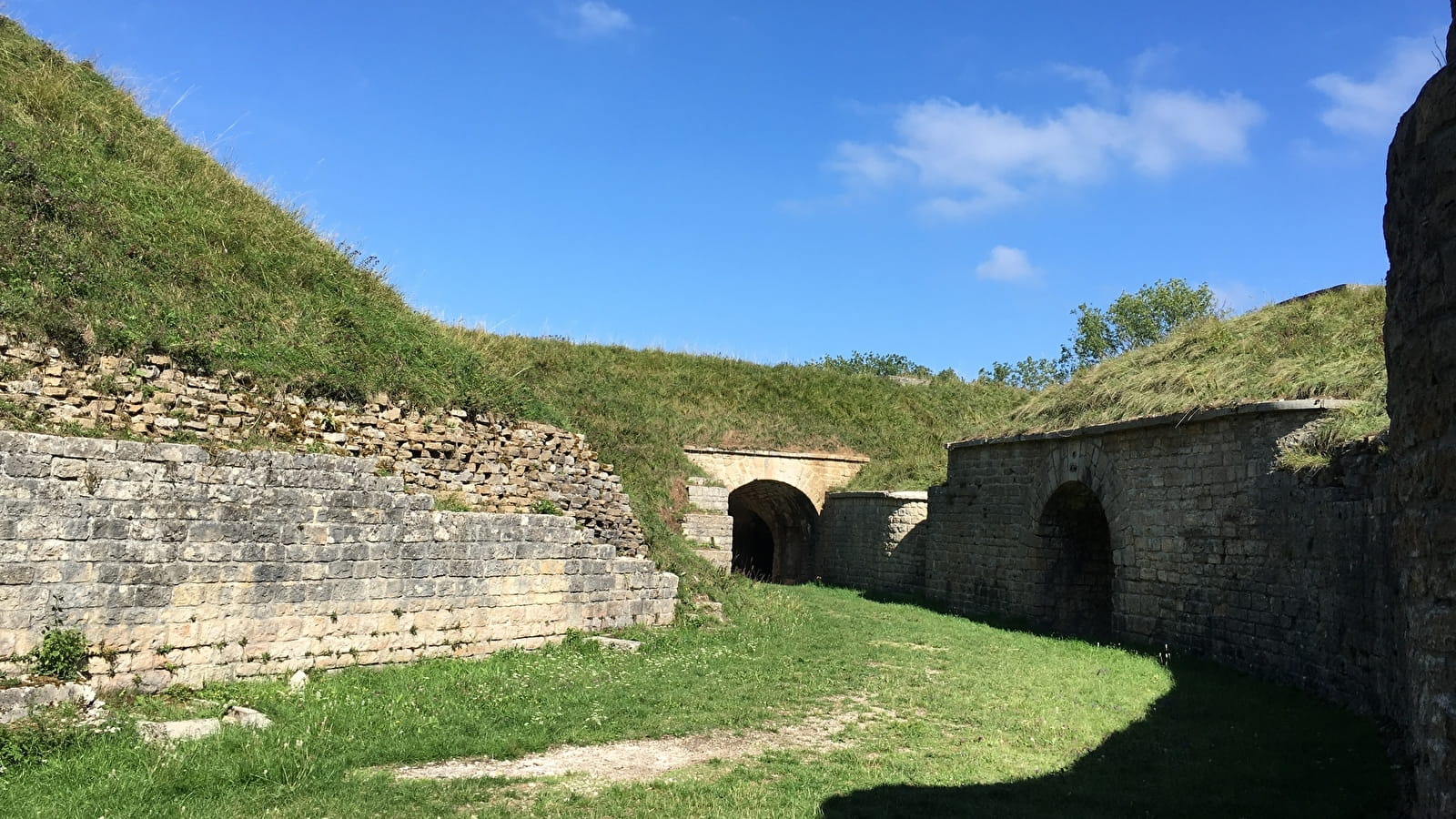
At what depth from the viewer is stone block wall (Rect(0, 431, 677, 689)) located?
774 cm

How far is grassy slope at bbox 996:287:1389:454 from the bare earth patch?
644 cm

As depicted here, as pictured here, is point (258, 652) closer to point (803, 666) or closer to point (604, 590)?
point (604, 590)

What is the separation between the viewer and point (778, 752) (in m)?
7.13

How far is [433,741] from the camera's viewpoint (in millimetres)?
7043

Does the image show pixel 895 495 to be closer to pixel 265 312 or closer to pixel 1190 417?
pixel 1190 417

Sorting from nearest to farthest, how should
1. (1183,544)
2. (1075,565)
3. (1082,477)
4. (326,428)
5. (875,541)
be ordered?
(326,428) < (1183,544) < (1082,477) < (1075,565) < (875,541)

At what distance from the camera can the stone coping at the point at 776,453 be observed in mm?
23906

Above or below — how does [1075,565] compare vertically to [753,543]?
above

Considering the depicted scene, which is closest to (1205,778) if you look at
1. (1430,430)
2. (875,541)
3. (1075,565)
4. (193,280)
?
(1430,430)

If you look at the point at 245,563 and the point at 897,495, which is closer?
the point at 245,563

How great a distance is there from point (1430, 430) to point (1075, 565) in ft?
44.6

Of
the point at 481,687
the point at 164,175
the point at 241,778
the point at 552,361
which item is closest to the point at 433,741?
the point at 241,778

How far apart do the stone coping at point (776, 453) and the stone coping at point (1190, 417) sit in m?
8.51

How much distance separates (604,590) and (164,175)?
27.3 feet
